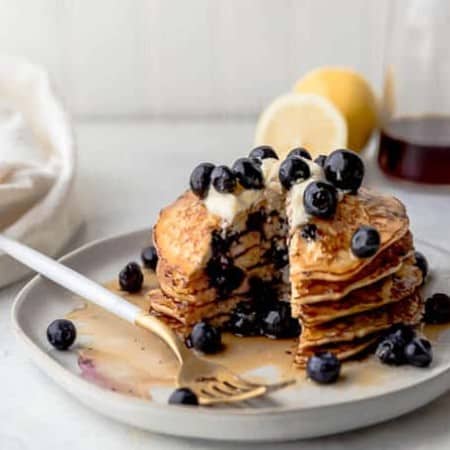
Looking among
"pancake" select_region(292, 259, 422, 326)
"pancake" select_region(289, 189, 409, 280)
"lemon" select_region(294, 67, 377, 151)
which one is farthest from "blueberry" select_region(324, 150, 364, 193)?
"lemon" select_region(294, 67, 377, 151)

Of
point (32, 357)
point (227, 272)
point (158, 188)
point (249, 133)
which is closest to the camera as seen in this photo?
point (32, 357)

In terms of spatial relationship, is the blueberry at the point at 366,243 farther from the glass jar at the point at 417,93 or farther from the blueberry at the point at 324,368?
the glass jar at the point at 417,93

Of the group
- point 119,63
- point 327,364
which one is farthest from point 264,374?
point 119,63

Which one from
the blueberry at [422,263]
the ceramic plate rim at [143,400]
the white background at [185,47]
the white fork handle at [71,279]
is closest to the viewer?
the ceramic plate rim at [143,400]

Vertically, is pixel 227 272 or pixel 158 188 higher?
pixel 227 272

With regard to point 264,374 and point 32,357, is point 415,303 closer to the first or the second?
point 264,374

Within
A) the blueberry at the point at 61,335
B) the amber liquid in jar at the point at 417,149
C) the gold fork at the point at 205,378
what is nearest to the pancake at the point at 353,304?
the gold fork at the point at 205,378

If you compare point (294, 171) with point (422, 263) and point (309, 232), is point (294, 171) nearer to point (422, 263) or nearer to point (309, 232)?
point (309, 232)

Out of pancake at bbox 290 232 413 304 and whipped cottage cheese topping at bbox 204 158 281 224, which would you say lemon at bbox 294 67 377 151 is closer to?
whipped cottage cheese topping at bbox 204 158 281 224
